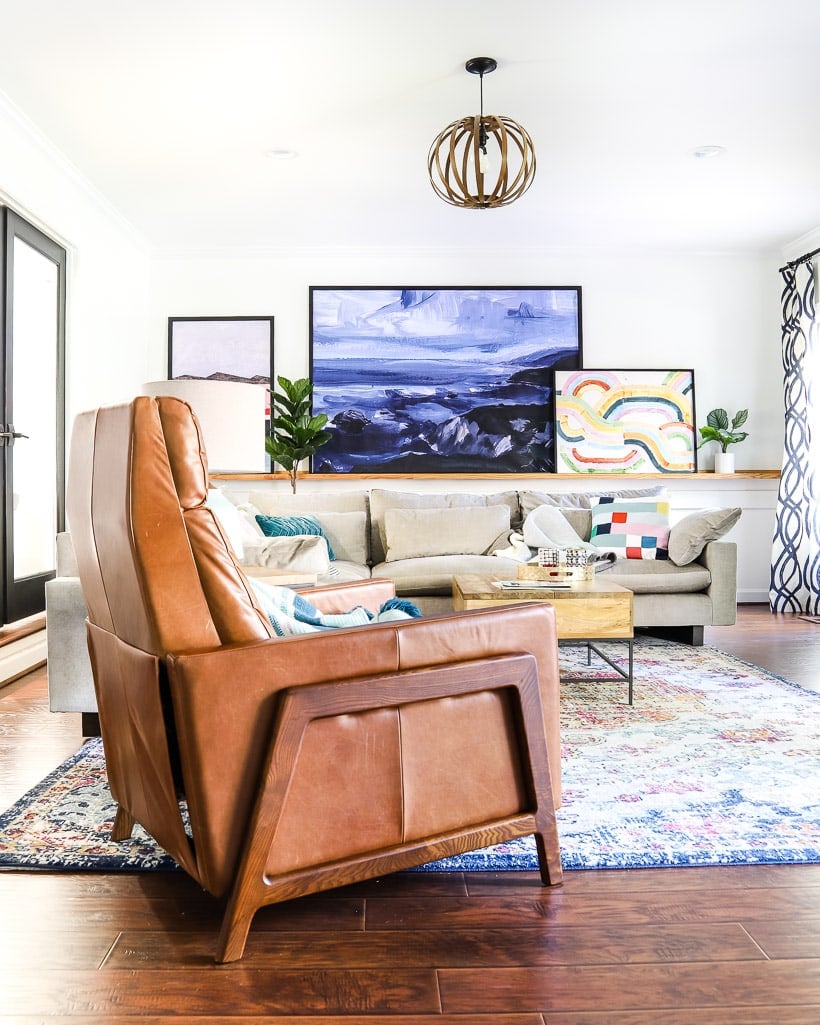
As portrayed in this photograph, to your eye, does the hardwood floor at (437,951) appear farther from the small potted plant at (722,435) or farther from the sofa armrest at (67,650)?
the small potted plant at (722,435)

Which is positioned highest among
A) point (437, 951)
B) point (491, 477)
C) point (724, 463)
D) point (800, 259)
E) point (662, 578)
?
point (800, 259)

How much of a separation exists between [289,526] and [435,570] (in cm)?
79

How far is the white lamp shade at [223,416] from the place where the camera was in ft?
8.98

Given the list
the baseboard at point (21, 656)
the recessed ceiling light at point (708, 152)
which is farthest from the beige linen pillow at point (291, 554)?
the recessed ceiling light at point (708, 152)

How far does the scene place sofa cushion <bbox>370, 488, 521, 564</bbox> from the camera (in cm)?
499

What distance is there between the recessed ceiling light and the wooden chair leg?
4.04 meters

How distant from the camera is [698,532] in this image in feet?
14.6

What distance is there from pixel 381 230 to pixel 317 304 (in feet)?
2.40

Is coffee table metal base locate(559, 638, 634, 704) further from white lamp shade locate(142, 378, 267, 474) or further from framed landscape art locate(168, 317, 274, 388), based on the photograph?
framed landscape art locate(168, 317, 274, 388)

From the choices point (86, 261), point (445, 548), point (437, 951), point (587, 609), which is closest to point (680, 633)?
point (445, 548)

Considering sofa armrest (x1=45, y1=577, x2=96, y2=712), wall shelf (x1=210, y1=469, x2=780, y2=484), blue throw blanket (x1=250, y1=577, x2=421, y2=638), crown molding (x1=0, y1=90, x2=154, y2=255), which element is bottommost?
sofa armrest (x1=45, y1=577, x2=96, y2=712)

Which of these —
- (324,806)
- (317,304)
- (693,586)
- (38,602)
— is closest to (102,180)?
(317,304)

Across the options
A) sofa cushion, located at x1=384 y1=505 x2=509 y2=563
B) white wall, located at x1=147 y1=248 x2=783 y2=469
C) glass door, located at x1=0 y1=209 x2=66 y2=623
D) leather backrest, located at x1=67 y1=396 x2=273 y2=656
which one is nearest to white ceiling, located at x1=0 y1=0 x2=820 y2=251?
white wall, located at x1=147 y1=248 x2=783 y2=469

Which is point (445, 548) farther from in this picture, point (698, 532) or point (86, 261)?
point (86, 261)
